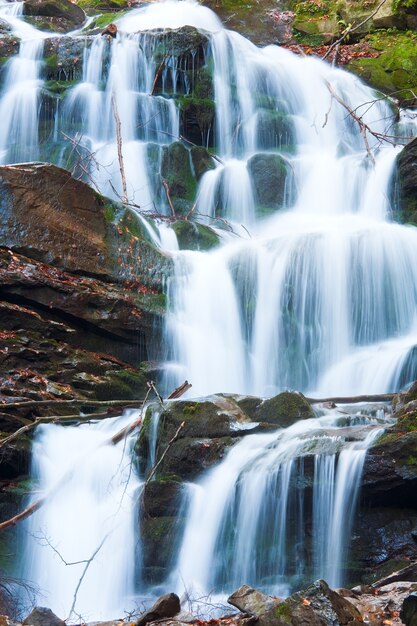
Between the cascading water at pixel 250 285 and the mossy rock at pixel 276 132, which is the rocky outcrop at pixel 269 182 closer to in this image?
the cascading water at pixel 250 285

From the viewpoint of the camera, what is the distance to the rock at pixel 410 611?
4090 millimetres

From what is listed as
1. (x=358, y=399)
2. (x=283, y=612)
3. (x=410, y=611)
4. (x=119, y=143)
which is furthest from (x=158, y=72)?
(x=410, y=611)

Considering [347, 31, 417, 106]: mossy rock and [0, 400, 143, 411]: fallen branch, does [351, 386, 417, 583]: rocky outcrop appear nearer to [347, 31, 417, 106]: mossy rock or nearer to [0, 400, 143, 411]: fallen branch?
[0, 400, 143, 411]: fallen branch

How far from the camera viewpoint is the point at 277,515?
6250 millimetres

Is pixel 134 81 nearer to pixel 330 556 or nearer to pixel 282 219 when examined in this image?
pixel 282 219

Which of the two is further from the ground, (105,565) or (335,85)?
(335,85)

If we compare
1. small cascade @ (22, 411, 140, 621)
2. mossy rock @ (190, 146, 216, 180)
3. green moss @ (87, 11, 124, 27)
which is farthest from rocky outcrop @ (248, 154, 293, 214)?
green moss @ (87, 11, 124, 27)

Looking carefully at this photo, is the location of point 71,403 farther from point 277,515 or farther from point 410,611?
point 410,611

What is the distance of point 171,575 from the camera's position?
6379 millimetres

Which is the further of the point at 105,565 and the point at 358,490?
the point at 105,565

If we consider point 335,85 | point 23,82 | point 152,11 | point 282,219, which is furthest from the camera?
point 152,11

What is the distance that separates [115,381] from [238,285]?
2.38 meters

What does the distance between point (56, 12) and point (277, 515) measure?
16169mm

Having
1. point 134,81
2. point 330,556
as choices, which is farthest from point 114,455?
point 134,81
